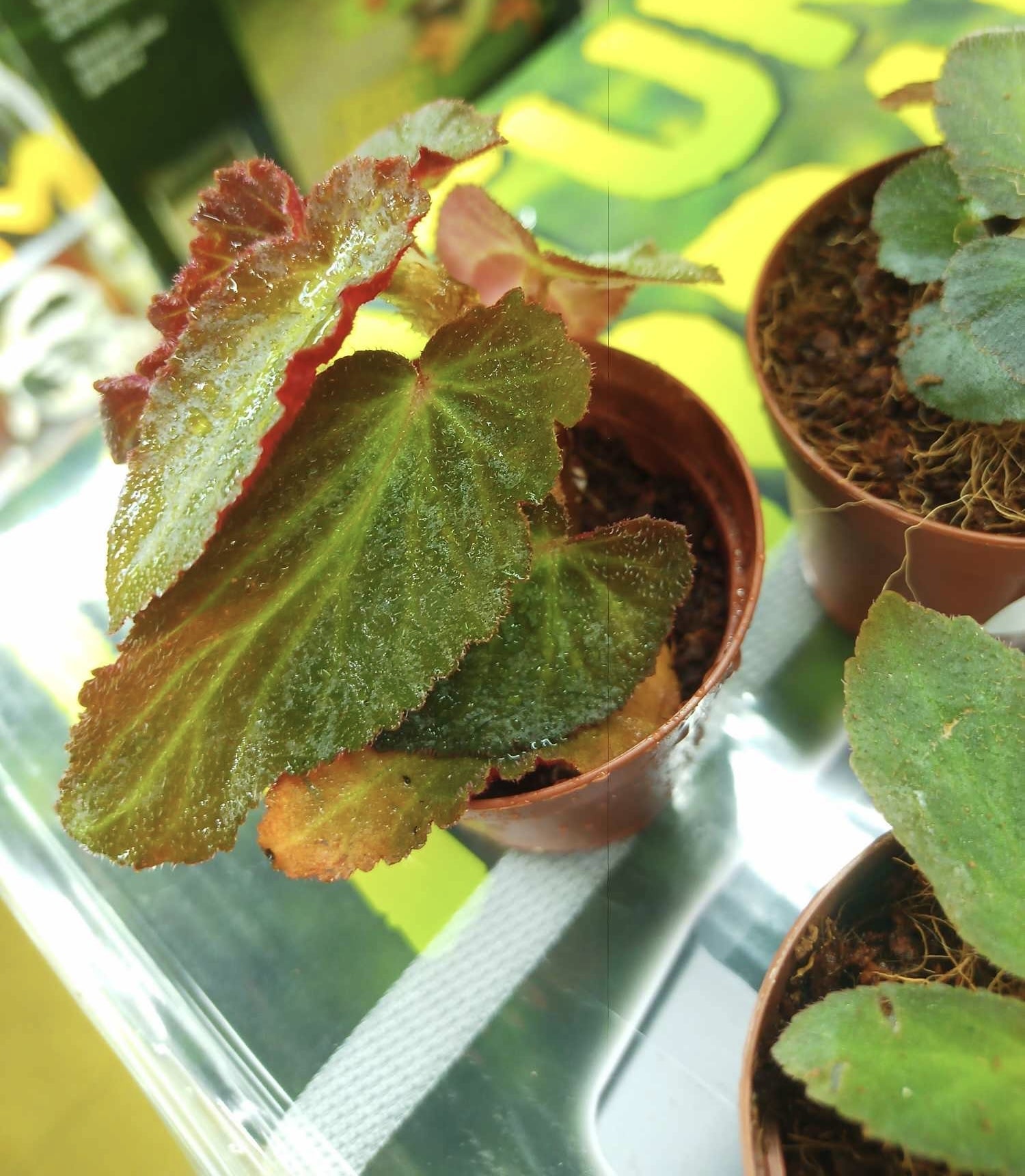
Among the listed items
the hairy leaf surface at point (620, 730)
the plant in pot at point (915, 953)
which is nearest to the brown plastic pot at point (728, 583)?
the hairy leaf surface at point (620, 730)

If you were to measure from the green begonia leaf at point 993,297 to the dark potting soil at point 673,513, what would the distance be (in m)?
0.17

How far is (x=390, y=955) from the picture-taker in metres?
0.66

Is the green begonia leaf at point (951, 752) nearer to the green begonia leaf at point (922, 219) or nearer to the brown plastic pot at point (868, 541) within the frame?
the brown plastic pot at point (868, 541)

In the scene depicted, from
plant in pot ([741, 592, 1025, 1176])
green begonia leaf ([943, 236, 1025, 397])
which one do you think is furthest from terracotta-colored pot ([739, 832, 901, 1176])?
green begonia leaf ([943, 236, 1025, 397])

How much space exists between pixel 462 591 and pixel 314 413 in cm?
10

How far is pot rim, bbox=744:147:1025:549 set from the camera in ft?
1.69

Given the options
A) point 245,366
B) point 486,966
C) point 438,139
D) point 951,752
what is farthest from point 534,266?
point 486,966

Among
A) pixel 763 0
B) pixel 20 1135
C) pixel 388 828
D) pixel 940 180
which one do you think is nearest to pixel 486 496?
pixel 388 828

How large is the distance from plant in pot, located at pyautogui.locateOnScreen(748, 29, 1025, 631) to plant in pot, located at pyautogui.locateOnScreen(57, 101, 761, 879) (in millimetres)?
137

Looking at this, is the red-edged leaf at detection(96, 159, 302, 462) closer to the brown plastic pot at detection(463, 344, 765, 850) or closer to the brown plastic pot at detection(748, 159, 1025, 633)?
the brown plastic pot at detection(463, 344, 765, 850)

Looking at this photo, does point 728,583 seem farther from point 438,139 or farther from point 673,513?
point 438,139

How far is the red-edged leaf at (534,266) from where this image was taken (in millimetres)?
476

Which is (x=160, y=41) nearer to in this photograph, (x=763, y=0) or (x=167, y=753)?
(x=763, y=0)

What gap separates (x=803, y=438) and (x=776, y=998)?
0.31 m
